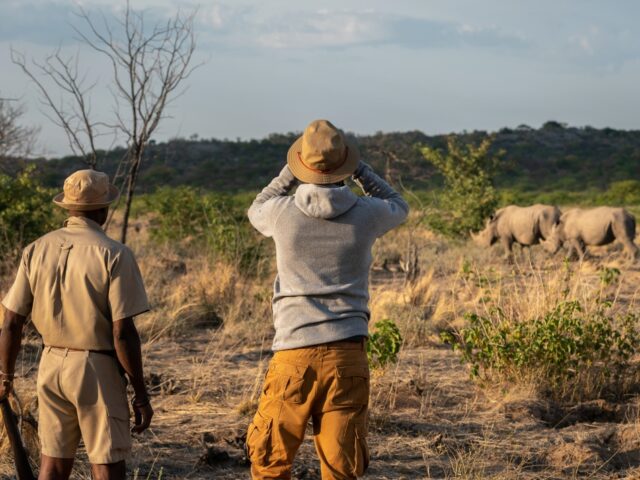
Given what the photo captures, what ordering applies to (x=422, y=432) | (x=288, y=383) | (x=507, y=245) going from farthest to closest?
(x=507, y=245) → (x=422, y=432) → (x=288, y=383)

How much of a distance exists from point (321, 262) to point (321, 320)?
240 millimetres

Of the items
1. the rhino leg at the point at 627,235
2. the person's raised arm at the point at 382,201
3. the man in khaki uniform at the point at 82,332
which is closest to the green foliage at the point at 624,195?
the rhino leg at the point at 627,235

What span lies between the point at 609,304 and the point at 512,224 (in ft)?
39.2

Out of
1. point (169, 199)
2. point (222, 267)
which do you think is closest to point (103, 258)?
point (222, 267)

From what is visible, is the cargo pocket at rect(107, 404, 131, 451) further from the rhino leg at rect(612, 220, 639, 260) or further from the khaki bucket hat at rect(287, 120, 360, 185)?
the rhino leg at rect(612, 220, 639, 260)

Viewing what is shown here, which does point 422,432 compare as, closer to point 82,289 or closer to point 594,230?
point 82,289

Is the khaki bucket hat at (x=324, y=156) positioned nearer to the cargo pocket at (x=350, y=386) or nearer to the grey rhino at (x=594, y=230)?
the cargo pocket at (x=350, y=386)

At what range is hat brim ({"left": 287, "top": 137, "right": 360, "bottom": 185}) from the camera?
162 inches

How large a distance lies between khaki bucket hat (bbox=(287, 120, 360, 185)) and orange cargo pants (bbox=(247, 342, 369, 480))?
71 centimetres

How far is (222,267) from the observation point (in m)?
12.6

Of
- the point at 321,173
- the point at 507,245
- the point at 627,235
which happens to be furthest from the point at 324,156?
the point at 507,245

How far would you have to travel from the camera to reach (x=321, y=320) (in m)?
3.98

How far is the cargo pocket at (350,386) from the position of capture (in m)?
3.96

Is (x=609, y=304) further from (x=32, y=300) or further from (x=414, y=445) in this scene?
(x=32, y=300)
